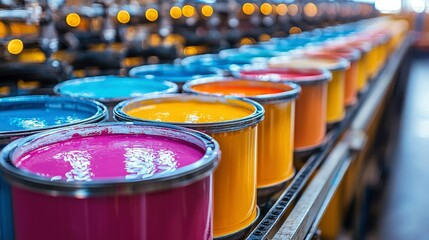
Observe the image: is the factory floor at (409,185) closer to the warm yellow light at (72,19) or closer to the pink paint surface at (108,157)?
the warm yellow light at (72,19)

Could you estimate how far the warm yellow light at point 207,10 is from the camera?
5.23 meters

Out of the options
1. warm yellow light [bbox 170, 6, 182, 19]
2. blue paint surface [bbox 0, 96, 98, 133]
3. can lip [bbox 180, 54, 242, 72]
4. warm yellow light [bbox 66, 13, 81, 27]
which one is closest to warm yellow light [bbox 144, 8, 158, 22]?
warm yellow light [bbox 170, 6, 182, 19]

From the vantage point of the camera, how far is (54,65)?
1961 mm

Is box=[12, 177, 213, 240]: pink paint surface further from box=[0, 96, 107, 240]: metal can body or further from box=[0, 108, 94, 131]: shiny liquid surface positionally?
box=[0, 108, 94, 131]: shiny liquid surface

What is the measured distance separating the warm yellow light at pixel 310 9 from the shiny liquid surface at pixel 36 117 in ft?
23.7

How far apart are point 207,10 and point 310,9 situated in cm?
339

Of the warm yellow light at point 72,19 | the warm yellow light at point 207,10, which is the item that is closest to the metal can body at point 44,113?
the warm yellow light at point 72,19

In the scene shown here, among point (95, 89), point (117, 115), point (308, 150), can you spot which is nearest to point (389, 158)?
point (308, 150)

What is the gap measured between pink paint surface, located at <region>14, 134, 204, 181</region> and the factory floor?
9.38 feet

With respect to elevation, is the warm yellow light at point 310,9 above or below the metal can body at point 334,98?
above

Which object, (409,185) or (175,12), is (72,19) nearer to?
(175,12)

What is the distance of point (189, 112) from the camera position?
1156 millimetres

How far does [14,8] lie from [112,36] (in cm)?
106

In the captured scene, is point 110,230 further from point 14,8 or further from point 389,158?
point 389,158
